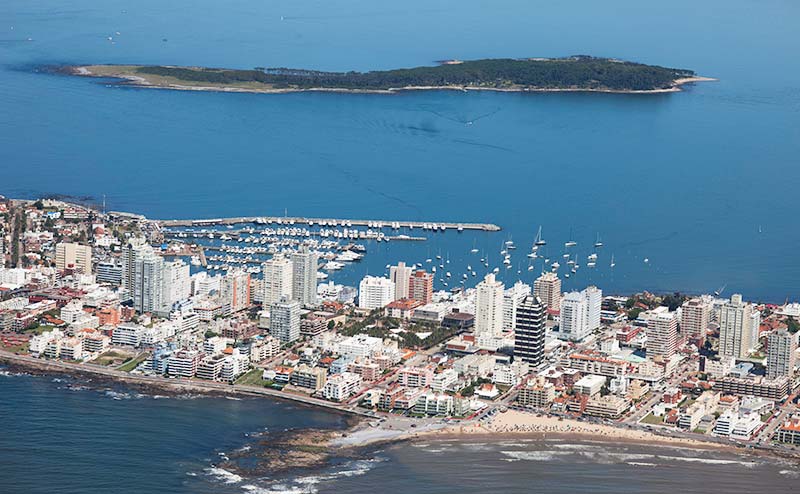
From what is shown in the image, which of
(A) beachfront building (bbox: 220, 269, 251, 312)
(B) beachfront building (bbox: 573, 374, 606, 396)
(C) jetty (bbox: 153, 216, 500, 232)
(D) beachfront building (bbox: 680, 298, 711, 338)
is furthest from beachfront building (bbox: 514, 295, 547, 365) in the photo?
(C) jetty (bbox: 153, 216, 500, 232)

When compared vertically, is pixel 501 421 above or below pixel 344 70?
below

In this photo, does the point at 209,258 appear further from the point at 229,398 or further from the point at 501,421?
the point at 501,421

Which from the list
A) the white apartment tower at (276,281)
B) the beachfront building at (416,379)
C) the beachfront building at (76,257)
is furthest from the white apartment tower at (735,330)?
the beachfront building at (76,257)

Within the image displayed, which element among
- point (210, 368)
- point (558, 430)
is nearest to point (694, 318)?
point (558, 430)

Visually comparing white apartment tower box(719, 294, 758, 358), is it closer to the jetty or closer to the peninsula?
the jetty

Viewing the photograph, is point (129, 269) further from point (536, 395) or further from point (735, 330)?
point (735, 330)

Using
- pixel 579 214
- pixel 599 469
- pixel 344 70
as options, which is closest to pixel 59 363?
pixel 599 469
